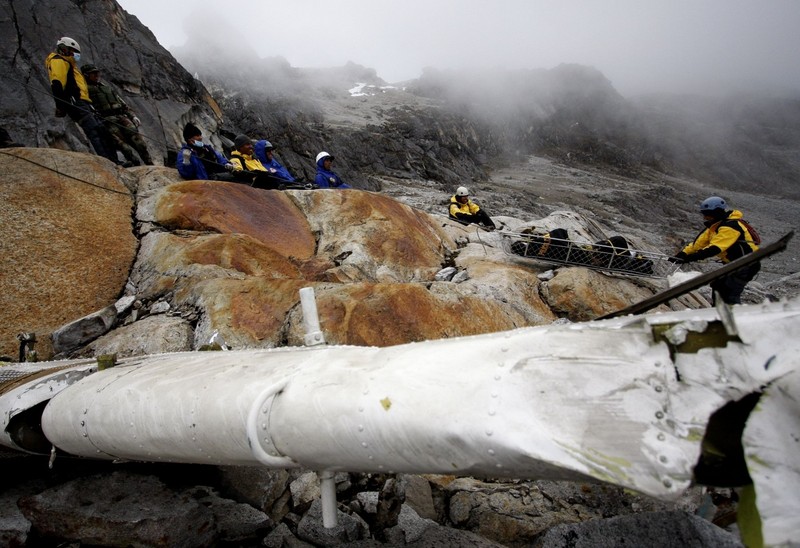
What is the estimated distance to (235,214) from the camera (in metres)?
6.23

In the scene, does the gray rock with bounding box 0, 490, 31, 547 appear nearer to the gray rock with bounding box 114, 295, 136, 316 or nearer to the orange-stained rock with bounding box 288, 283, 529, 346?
the orange-stained rock with bounding box 288, 283, 529, 346

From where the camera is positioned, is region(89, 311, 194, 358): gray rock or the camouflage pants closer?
region(89, 311, 194, 358): gray rock

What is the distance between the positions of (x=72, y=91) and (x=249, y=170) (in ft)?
9.75

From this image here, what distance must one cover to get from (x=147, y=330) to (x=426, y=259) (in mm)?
4309

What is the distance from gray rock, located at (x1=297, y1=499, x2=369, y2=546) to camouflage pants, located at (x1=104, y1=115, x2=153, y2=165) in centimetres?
813

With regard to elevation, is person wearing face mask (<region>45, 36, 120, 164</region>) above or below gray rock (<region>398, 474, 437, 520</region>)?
above

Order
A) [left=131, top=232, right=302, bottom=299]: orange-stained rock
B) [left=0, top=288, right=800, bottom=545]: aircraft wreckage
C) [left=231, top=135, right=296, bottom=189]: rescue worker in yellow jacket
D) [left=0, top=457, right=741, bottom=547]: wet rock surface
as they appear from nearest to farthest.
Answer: [left=0, top=288, right=800, bottom=545]: aircraft wreckage
[left=0, top=457, right=741, bottom=547]: wet rock surface
[left=131, top=232, right=302, bottom=299]: orange-stained rock
[left=231, top=135, right=296, bottom=189]: rescue worker in yellow jacket

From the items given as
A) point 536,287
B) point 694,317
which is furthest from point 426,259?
point 694,317

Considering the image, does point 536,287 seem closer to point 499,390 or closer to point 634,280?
point 634,280

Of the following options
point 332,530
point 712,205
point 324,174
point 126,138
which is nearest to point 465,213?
point 324,174

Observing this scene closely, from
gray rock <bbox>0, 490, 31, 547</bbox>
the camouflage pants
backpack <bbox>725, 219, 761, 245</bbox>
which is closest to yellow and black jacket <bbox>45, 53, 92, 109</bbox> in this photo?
the camouflage pants

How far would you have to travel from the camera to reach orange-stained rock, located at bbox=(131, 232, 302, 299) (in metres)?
4.98

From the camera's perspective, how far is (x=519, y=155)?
5541 cm

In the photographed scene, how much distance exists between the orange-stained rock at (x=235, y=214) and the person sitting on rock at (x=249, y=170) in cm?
128
